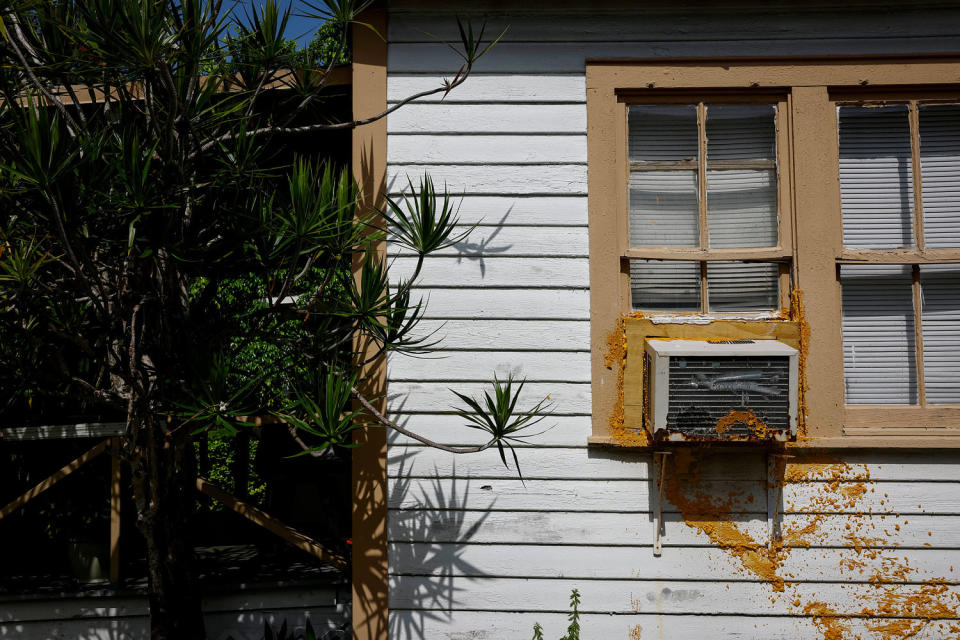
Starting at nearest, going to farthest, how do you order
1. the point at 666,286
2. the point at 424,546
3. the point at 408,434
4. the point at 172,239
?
the point at 172,239 → the point at 408,434 → the point at 424,546 → the point at 666,286

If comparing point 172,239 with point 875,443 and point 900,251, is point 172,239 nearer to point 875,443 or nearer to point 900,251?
point 875,443

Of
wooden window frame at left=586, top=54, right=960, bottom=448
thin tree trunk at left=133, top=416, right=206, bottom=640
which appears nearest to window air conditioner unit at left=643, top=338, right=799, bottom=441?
wooden window frame at left=586, top=54, right=960, bottom=448

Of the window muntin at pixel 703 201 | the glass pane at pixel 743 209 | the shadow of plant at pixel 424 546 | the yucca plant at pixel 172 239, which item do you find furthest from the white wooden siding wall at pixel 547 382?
the glass pane at pixel 743 209

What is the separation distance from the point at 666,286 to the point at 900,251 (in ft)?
3.57

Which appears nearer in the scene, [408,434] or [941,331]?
[408,434]

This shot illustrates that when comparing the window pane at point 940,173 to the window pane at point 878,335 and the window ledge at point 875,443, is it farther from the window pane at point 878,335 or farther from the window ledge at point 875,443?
the window ledge at point 875,443

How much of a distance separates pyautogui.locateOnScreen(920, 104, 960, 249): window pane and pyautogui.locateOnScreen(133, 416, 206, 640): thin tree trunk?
3507mm

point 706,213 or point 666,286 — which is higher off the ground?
point 706,213

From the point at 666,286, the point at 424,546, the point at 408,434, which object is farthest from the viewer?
the point at 666,286

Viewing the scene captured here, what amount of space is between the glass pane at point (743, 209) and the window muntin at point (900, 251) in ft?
1.11

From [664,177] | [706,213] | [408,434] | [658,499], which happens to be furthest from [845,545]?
[408,434]

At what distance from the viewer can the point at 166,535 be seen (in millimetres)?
2996

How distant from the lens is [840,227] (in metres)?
3.19

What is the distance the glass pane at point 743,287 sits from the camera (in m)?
3.23
